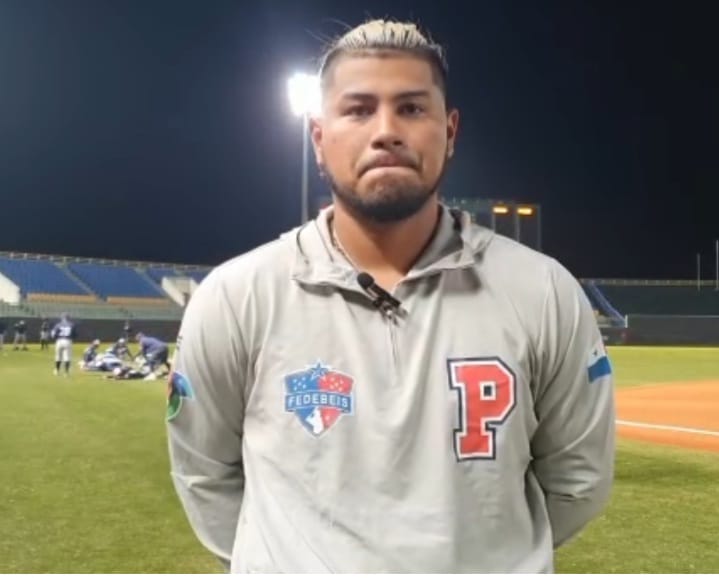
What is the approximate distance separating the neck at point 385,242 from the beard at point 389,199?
0.03 m

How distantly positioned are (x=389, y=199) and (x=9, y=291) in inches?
1963

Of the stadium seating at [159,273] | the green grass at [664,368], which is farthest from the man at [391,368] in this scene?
the stadium seating at [159,273]

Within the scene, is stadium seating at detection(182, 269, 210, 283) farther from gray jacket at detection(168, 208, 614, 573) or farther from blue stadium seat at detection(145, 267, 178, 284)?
gray jacket at detection(168, 208, 614, 573)

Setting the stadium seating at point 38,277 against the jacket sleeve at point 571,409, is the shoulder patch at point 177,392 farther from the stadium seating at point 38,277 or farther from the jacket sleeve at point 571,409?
the stadium seating at point 38,277

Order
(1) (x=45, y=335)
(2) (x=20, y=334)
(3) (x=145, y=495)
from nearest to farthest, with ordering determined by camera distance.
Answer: (3) (x=145, y=495), (2) (x=20, y=334), (1) (x=45, y=335)

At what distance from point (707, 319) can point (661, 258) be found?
2328 cm

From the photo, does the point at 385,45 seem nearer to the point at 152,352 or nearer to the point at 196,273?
the point at 152,352

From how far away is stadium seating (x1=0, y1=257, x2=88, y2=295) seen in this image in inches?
1966

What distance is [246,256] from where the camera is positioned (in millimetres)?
2031

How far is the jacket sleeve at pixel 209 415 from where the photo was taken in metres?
1.97

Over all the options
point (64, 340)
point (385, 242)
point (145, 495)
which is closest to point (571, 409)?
point (385, 242)

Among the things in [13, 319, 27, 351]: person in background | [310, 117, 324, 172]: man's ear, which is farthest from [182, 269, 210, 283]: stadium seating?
[310, 117, 324, 172]: man's ear

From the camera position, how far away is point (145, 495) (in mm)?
8000

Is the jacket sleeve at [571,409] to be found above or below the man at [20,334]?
above
